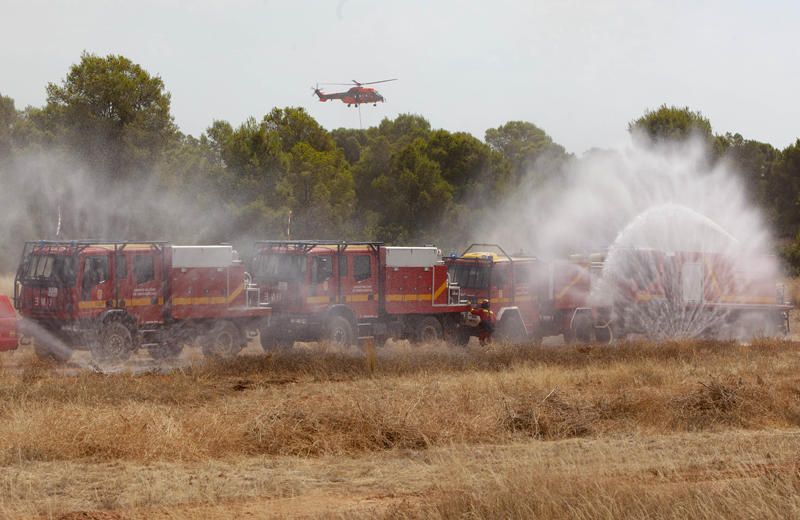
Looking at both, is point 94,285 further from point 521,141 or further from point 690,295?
point 521,141

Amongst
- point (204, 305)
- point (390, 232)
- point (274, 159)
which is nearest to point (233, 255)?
point (204, 305)

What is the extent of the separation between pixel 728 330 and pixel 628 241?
16.2ft

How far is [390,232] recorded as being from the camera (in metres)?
61.4

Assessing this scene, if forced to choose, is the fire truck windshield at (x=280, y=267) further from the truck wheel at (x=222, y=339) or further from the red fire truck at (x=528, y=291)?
the red fire truck at (x=528, y=291)

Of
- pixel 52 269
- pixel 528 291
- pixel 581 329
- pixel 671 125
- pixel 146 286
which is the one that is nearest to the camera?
pixel 52 269

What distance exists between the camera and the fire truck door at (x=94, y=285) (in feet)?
81.9

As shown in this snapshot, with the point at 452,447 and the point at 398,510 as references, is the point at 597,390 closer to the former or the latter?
the point at 452,447

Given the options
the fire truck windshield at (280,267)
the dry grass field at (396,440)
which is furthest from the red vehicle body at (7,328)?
the fire truck windshield at (280,267)

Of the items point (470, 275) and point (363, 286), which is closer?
point (363, 286)

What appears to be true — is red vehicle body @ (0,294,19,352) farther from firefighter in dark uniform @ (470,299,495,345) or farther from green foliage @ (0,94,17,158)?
green foliage @ (0,94,17,158)

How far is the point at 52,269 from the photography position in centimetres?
2502

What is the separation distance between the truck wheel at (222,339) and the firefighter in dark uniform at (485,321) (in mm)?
7457

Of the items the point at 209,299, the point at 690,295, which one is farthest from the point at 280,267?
the point at 690,295

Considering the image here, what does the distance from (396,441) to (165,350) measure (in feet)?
42.6
